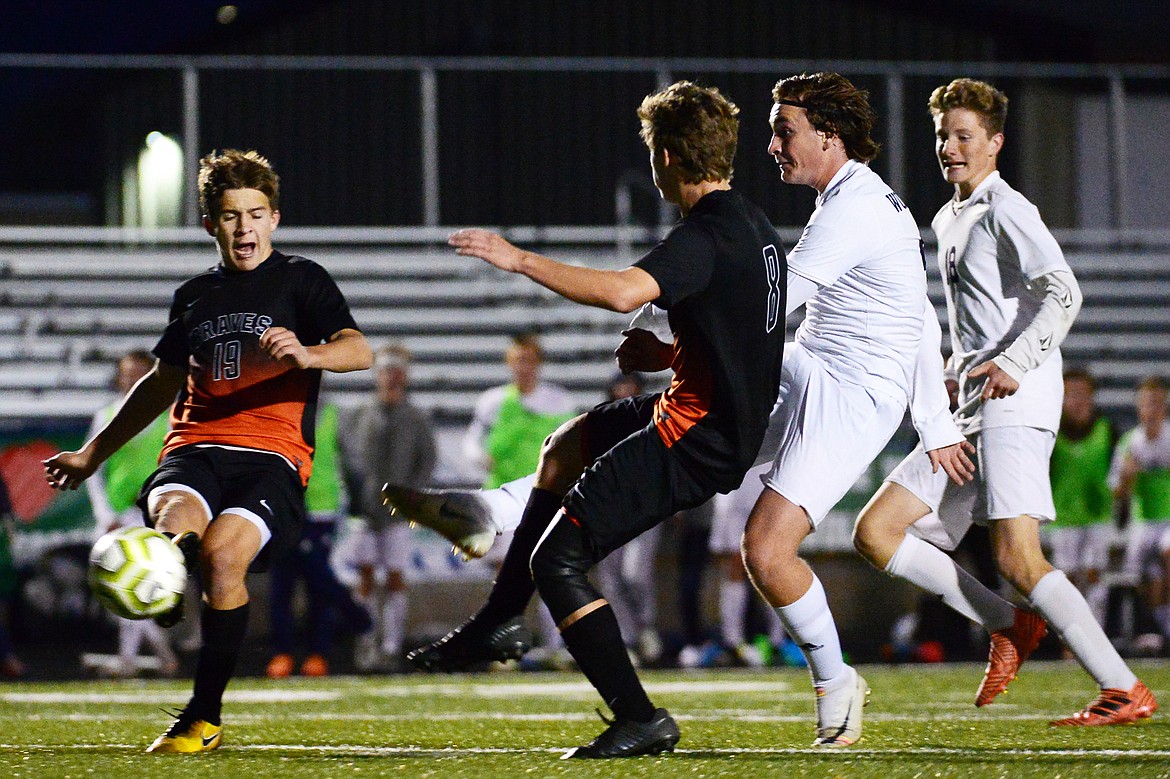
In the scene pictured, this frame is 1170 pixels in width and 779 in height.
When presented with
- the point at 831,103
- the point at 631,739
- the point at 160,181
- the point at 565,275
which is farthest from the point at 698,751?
the point at 160,181

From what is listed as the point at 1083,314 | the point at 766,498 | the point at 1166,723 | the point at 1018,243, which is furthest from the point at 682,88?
the point at 1083,314

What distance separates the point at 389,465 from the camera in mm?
11016

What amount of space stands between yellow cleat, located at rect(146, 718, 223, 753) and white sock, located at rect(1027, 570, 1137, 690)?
2.75 metres

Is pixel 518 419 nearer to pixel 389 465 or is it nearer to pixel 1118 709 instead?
pixel 389 465

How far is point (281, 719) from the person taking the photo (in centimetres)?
656

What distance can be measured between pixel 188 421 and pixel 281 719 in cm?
173

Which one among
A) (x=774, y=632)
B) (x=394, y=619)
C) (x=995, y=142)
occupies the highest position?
(x=995, y=142)

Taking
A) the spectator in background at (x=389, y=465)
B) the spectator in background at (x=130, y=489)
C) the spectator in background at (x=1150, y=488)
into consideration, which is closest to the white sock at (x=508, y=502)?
the spectator in background at (x=130, y=489)

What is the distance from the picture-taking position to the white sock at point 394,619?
11.0 meters

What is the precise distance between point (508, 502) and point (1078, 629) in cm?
206

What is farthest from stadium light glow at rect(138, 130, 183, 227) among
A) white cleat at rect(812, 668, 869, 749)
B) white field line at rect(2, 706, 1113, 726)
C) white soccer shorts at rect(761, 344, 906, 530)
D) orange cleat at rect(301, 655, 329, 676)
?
white cleat at rect(812, 668, 869, 749)

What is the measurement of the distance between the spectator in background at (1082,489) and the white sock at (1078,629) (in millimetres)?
6007

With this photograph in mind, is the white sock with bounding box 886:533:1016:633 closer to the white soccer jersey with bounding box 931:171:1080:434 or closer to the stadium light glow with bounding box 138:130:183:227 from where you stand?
the white soccer jersey with bounding box 931:171:1080:434

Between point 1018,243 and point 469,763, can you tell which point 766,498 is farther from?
point 1018,243
